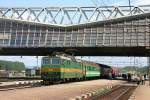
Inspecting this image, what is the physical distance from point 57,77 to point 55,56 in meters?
2.60

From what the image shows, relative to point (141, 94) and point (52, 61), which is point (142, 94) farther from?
point (52, 61)

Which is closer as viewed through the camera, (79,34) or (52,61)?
(52,61)

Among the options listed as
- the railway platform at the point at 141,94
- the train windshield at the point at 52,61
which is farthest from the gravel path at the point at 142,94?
the train windshield at the point at 52,61

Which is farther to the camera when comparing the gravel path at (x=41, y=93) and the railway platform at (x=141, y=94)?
the railway platform at (x=141, y=94)

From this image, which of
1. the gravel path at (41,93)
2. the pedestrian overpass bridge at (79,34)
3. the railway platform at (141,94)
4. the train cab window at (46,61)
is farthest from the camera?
the pedestrian overpass bridge at (79,34)

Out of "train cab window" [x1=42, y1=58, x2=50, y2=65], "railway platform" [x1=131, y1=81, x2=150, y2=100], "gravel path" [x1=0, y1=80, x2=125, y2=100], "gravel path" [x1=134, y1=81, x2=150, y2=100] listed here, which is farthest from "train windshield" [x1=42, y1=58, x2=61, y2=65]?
"gravel path" [x1=134, y1=81, x2=150, y2=100]

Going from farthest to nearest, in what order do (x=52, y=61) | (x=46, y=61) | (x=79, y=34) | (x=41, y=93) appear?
1. (x=79, y=34)
2. (x=46, y=61)
3. (x=52, y=61)
4. (x=41, y=93)

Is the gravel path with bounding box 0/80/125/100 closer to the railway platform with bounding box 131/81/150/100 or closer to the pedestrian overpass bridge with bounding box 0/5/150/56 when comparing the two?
the railway platform with bounding box 131/81/150/100

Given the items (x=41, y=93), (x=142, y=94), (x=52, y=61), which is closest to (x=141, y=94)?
(x=142, y=94)

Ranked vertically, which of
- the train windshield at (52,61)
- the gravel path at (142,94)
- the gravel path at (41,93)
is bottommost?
the gravel path at (142,94)

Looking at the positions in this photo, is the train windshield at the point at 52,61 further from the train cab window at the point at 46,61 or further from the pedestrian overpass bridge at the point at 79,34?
the pedestrian overpass bridge at the point at 79,34

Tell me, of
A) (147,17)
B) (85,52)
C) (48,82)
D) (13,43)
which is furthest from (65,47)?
(48,82)

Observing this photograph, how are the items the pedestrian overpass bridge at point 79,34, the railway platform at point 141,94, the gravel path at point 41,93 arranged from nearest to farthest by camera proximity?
the gravel path at point 41,93 → the railway platform at point 141,94 → the pedestrian overpass bridge at point 79,34

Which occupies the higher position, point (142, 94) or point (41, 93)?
point (41, 93)
